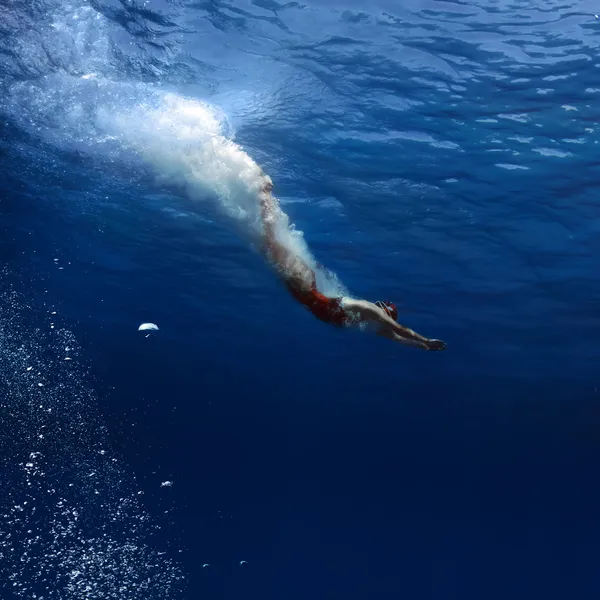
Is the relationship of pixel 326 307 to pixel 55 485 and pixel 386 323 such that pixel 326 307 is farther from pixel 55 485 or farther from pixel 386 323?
pixel 55 485

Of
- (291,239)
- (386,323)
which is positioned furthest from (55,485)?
(386,323)

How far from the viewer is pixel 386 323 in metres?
8.86

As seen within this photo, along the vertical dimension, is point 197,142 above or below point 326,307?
above

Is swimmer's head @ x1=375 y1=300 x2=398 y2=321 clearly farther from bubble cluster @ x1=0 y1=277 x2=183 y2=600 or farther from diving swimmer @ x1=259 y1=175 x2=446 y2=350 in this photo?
bubble cluster @ x1=0 y1=277 x2=183 y2=600

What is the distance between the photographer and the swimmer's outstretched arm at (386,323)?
873 centimetres

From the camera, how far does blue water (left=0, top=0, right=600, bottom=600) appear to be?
37.2 feet

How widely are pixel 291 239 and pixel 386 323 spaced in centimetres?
645

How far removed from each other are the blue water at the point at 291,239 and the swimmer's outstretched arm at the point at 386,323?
164 inches

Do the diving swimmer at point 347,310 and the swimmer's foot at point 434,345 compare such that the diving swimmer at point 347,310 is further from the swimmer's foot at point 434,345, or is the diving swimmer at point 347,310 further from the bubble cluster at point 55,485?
the bubble cluster at point 55,485

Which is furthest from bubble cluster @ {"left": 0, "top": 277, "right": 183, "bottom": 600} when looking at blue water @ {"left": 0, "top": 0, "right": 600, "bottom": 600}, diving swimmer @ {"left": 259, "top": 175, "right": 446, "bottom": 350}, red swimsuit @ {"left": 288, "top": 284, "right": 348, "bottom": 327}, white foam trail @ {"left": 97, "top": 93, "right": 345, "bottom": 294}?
red swimsuit @ {"left": 288, "top": 284, "right": 348, "bottom": 327}

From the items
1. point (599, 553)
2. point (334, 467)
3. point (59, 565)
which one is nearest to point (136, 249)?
point (59, 565)

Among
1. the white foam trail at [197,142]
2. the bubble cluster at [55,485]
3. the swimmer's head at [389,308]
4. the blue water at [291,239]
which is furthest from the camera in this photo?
the bubble cluster at [55,485]

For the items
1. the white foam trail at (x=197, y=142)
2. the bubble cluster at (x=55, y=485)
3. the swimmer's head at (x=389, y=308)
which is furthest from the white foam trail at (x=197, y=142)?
the bubble cluster at (x=55, y=485)

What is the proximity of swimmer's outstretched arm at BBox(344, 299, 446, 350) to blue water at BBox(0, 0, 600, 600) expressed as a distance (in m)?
4.16
